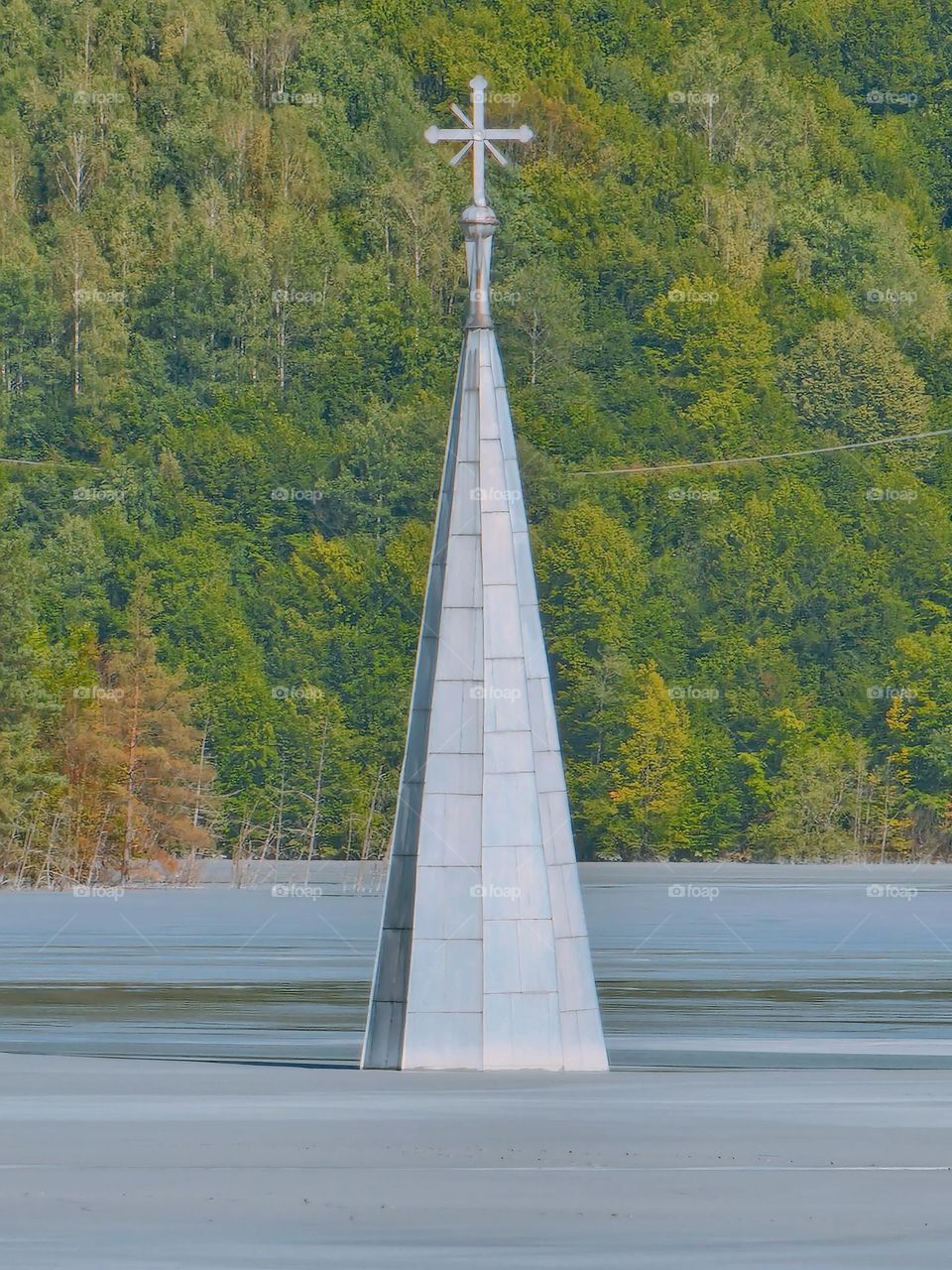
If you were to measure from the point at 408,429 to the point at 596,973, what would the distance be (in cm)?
10224

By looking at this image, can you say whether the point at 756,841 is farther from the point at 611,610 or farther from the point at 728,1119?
the point at 728,1119

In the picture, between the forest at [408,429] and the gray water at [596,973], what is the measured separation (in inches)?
808

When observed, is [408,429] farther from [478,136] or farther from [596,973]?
[478,136]

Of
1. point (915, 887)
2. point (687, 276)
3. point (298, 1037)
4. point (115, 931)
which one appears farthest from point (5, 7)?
point (298, 1037)

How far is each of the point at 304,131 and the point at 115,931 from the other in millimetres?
128528

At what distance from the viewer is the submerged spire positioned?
19.3 metres

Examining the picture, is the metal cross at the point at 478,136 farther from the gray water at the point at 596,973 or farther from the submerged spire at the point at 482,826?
the gray water at the point at 596,973

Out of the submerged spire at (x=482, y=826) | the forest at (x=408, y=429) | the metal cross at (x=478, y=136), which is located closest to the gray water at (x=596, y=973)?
the submerged spire at (x=482, y=826)

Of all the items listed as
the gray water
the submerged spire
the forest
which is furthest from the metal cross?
the forest

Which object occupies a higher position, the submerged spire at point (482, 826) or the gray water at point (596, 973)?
the submerged spire at point (482, 826)

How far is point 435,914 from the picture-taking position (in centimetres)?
1942

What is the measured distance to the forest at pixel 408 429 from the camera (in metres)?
115

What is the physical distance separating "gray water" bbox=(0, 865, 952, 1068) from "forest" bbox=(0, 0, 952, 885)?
20517 millimetres

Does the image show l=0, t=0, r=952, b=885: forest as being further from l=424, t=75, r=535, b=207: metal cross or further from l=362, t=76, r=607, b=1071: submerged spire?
l=362, t=76, r=607, b=1071: submerged spire
